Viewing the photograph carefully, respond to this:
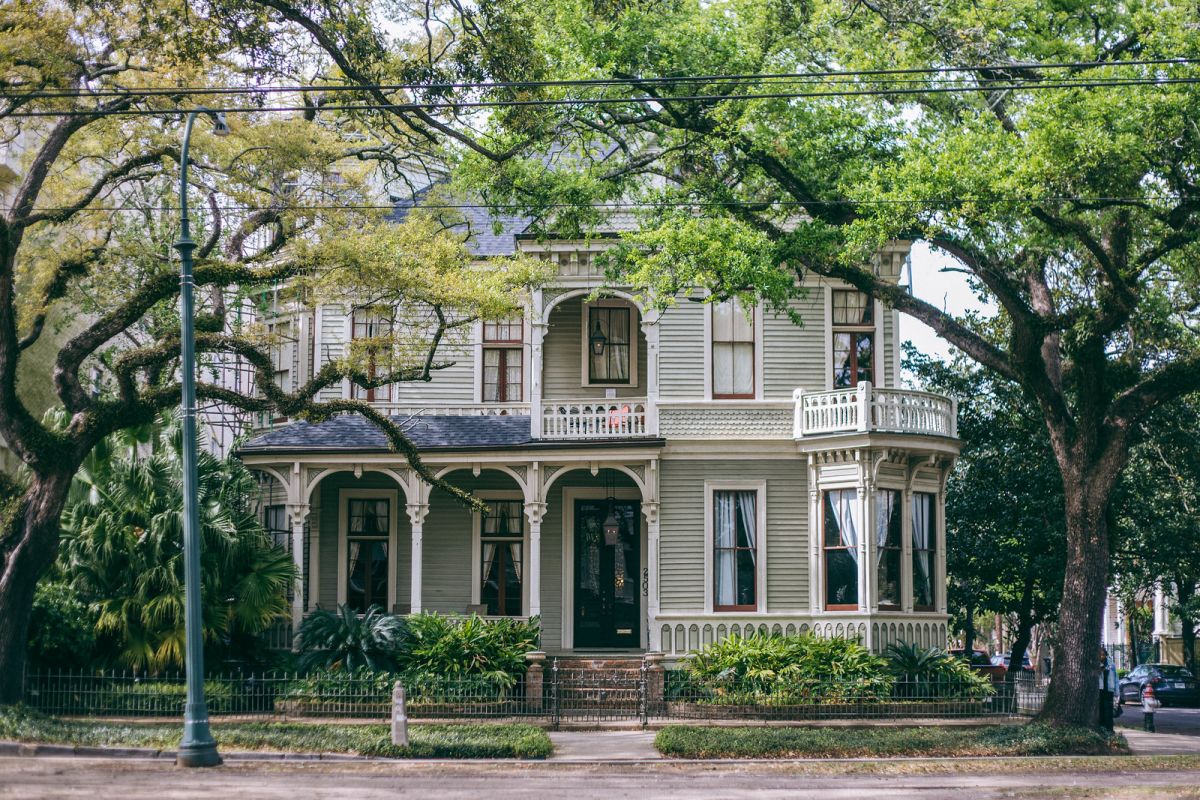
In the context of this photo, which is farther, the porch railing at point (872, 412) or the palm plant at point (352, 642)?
the porch railing at point (872, 412)

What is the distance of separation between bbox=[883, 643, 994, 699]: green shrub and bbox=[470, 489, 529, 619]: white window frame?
8.25 m

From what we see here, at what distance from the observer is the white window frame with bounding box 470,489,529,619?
99.7 ft

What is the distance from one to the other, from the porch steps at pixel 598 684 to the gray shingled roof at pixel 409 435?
191 inches

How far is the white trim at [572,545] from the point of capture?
30031 mm


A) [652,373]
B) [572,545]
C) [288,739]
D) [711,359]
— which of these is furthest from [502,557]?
[288,739]

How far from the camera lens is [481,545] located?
3073 cm

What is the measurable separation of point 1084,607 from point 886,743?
164 inches

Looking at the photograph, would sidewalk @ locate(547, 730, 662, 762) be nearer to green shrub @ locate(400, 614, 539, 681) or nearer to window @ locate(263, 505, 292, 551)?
green shrub @ locate(400, 614, 539, 681)

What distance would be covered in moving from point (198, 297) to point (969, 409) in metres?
19.3

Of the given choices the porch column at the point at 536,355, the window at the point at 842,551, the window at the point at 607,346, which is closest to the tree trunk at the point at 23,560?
the porch column at the point at 536,355

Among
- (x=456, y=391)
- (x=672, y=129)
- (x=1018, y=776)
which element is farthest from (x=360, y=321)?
(x=1018, y=776)

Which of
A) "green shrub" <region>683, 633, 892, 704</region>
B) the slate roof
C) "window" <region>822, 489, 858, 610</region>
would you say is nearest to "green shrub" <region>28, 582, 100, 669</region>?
the slate roof

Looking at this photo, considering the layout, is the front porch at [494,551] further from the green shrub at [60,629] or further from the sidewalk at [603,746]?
the sidewalk at [603,746]

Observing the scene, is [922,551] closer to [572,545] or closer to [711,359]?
[711,359]
